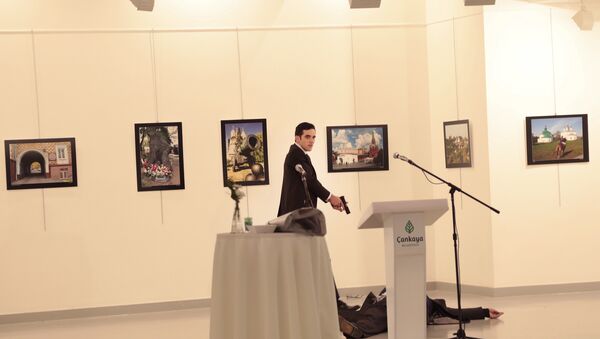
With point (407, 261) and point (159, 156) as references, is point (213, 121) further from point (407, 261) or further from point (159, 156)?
point (407, 261)

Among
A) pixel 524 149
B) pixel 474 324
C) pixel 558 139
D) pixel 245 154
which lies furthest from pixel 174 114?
pixel 558 139

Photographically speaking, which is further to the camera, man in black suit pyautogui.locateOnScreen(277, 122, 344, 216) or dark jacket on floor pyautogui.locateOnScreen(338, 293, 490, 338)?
man in black suit pyautogui.locateOnScreen(277, 122, 344, 216)

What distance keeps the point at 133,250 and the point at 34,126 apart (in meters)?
2.14

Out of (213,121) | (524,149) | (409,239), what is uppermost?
(213,121)

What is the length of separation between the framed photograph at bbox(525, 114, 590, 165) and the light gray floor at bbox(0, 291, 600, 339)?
73.3 inches

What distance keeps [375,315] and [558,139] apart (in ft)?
13.8

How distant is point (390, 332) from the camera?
7289 millimetres

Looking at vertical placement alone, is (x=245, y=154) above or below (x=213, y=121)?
below

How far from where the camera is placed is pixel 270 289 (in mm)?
5652

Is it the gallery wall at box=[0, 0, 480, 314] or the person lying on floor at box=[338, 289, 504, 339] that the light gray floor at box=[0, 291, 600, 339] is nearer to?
the person lying on floor at box=[338, 289, 504, 339]

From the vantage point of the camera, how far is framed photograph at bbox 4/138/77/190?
11094mm

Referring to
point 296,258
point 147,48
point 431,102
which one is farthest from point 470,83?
point 296,258

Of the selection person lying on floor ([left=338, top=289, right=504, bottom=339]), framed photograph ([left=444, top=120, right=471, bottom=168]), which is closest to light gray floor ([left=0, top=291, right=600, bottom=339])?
person lying on floor ([left=338, top=289, right=504, bottom=339])

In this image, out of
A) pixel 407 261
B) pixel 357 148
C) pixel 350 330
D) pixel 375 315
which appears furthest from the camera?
pixel 357 148
